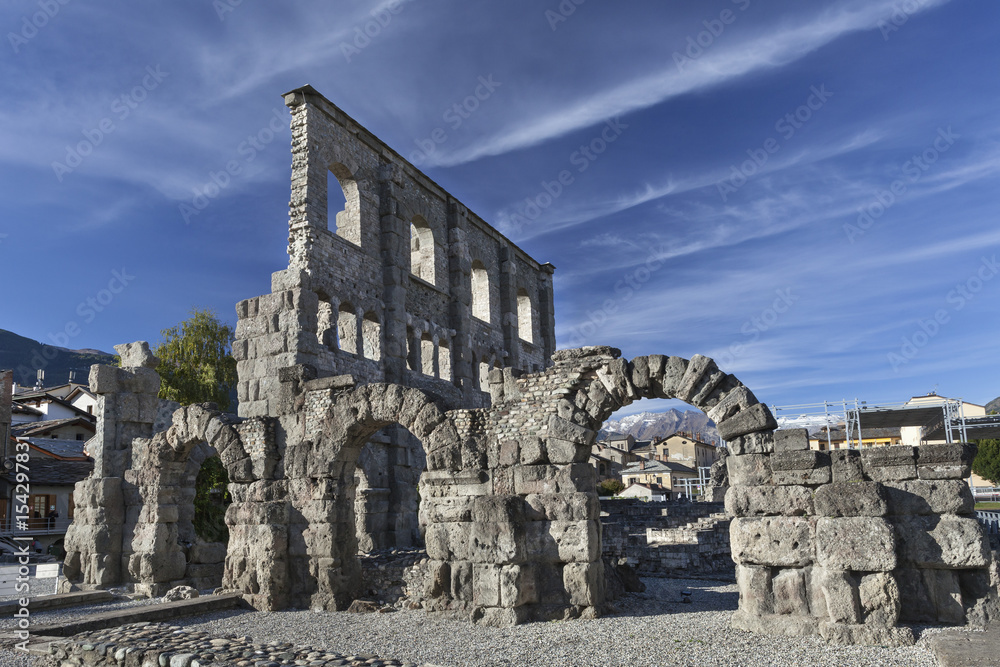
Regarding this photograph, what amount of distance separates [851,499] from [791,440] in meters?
0.92

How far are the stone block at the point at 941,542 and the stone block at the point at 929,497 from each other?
0.29 ft

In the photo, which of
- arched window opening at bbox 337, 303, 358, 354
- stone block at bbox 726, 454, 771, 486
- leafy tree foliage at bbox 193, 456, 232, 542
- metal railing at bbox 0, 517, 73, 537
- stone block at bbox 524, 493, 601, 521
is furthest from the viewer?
metal railing at bbox 0, 517, 73, 537

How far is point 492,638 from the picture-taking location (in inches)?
331

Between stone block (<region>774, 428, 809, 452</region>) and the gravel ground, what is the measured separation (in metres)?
2.12

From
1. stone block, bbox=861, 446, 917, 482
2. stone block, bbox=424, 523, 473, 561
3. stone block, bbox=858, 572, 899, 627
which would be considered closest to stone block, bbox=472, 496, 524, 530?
stone block, bbox=424, 523, 473, 561

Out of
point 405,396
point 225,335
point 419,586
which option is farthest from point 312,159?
point 225,335

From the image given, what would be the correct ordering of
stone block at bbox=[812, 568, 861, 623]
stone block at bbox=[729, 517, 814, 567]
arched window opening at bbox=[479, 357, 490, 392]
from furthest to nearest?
1. arched window opening at bbox=[479, 357, 490, 392]
2. stone block at bbox=[729, 517, 814, 567]
3. stone block at bbox=[812, 568, 861, 623]

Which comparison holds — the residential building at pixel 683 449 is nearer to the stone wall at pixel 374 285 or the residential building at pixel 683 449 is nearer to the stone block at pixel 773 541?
the stone wall at pixel 374 285

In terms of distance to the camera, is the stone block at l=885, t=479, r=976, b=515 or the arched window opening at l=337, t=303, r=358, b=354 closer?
the stone block at l=885, t=479, r=976, b=515

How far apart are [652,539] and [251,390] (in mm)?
9427

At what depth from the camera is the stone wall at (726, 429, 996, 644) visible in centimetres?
762

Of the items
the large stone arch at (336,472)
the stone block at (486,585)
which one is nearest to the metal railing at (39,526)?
the large stone arch at (336,472)

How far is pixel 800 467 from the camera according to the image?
8.29 meters

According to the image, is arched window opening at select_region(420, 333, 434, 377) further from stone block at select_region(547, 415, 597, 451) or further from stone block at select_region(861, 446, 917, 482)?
stone block at select_region(861, 446, 917, 482)
